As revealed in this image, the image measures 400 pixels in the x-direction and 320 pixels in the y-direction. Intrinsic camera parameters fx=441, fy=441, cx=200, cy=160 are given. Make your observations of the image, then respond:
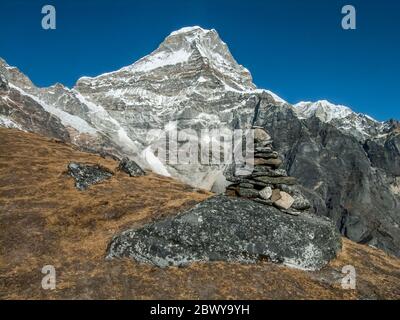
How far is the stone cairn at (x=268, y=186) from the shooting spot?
94.5 ft

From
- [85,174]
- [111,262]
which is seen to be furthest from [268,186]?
[85,174]

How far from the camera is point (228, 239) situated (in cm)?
2570

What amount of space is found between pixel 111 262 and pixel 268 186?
1118 centimetres

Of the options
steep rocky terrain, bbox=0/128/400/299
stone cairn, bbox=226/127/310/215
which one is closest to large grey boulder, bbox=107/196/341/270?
steep rocky terrain, bbox=0/128/400/299

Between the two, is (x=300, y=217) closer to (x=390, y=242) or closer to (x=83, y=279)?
(x=83, y=279)

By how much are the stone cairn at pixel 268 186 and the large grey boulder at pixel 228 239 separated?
4.64ft

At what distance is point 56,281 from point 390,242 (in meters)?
201

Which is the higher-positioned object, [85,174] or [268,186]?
[85,174]

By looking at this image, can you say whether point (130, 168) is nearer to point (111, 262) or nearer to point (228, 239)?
point (111, 262)

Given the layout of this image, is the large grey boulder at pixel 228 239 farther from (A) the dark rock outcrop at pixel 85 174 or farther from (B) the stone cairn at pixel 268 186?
(A) the dark rock outcrop at pixel 85 174

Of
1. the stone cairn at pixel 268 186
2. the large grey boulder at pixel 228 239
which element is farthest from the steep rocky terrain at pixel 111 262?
the stone cairn at pixel 268 186
